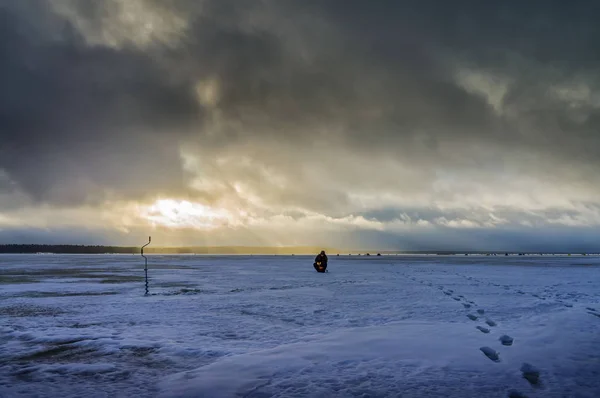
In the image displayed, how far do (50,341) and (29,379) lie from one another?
10.2ft

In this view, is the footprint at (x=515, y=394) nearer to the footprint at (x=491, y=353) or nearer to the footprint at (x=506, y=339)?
the footprint at (x=491, y=353)

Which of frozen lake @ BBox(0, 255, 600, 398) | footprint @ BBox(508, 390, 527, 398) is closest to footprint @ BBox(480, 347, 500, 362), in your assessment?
frozen lake @ BBox(0, 255, 600, 398)

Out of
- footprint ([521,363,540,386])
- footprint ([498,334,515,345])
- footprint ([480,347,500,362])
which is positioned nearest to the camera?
footprint ([521,363,540,386])

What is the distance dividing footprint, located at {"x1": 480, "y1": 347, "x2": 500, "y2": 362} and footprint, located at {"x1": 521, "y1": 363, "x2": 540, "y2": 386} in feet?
1.70

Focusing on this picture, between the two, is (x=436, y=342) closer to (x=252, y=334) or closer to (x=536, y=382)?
(x=536, y=382)

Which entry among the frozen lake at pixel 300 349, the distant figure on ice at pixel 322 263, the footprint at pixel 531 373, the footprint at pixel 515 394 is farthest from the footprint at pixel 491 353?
the distant figure on ice at pixel 322 263

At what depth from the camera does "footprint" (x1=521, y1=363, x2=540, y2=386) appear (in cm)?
644

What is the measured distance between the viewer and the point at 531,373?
6852 mm

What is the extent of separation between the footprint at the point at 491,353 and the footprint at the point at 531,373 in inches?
20.4

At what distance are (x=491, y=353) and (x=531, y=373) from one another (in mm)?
1261

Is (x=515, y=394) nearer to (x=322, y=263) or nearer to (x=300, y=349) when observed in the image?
(x=300, y=349)

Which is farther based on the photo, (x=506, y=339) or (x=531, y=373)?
(x=506, y=339)

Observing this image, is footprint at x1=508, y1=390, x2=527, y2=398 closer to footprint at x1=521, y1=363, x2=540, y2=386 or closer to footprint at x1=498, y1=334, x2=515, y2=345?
footprint at x1=521, y1=363, x2=540, y2=386

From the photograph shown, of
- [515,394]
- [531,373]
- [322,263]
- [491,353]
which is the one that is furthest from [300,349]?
[322,263]
